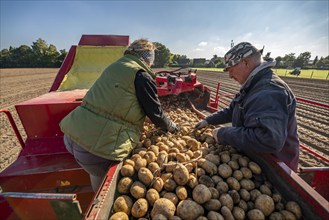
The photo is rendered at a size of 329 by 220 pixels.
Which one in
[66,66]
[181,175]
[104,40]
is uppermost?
[104,40]

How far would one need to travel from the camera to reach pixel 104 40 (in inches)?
212

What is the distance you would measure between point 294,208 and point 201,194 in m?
0.77

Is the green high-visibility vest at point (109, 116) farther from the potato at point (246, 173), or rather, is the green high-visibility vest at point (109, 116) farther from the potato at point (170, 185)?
the potato at point (246, 173)

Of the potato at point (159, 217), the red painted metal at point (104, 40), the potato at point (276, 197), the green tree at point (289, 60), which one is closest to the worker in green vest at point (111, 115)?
the potato at point (159, 217)

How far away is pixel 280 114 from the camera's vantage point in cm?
173

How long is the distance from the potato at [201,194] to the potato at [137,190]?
459 mm

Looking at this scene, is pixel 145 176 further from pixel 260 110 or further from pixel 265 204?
→ pixel 260 110

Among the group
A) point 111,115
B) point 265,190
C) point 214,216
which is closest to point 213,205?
point 214,216

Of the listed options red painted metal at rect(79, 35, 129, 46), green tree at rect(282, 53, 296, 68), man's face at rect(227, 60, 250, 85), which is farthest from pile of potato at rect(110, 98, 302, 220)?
green tree at rect(282, 53, 296, 68)

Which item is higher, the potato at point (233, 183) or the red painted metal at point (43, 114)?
the red painted metal at point (43, 114)

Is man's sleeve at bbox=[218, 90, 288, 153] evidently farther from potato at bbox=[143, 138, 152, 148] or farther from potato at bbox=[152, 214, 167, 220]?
potato at bbox=[143, 138, 152, 148]

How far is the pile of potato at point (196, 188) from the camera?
1537 mm

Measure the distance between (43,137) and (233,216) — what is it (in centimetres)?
275

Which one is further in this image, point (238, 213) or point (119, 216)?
point (238, 213)
